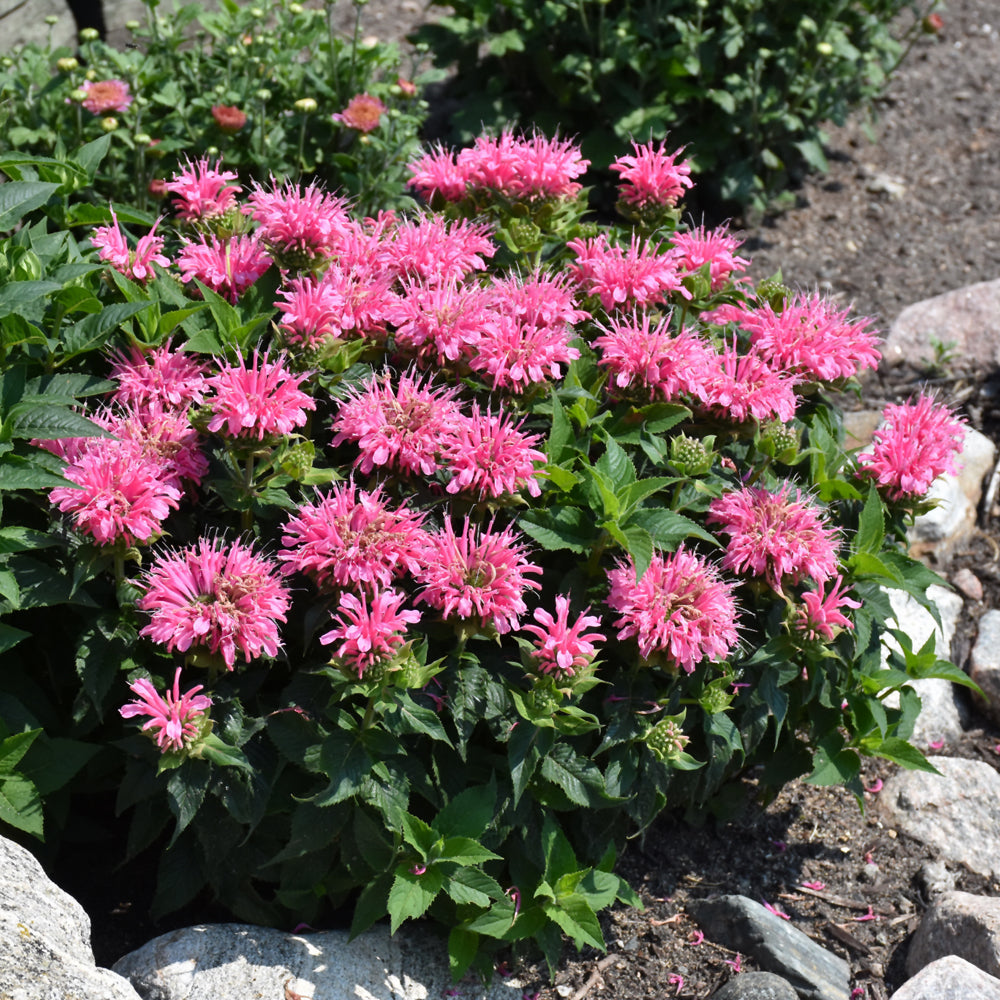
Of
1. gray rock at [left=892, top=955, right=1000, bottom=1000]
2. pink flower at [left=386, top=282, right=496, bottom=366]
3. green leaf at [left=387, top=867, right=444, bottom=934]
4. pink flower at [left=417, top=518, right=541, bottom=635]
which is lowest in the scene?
gray rock at [left=892, top=955, right=1000, bottom=1000]

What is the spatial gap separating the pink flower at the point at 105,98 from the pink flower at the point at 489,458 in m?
2.53

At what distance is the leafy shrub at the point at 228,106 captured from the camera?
4.41 meters

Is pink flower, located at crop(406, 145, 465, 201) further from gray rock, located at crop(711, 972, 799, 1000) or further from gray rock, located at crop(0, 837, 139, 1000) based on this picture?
gray rock, located at crop(711, 972, 799, 1000)

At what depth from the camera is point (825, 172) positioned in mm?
6113

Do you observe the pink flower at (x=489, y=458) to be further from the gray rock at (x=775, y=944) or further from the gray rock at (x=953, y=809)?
the gray rock at (x=953, y=809)

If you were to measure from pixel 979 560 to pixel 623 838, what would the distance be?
2.37 meters

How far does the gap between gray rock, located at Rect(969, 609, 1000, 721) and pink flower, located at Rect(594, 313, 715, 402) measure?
1891mm

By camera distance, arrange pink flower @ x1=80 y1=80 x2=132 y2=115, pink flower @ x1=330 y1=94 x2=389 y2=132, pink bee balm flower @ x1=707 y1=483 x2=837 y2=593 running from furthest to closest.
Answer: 1. pink flower @ x1=330 y1=94 x2=389 y2=132
2. pink flower @ x1=80 y1=80 x2=132 y2=115
3. pink bee balm flower @ x1=707 y1=483 x2=837 y2=593

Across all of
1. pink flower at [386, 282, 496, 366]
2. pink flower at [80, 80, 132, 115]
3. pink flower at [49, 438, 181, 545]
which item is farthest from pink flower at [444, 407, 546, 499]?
pink flower at [80, 80, 132, 115]

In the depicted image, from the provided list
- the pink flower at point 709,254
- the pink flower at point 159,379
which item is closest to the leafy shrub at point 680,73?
the pink flower at point 709,254

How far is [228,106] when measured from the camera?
14.6 ft

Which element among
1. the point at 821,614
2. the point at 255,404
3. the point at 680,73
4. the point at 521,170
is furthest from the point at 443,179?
the point at 680,73

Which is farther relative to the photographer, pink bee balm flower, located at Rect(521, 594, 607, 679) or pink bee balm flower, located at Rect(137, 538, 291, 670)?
pink bee balm flower, located at Rect(521, 594, 607, 679)

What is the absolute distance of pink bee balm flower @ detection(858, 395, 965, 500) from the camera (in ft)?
9.84
